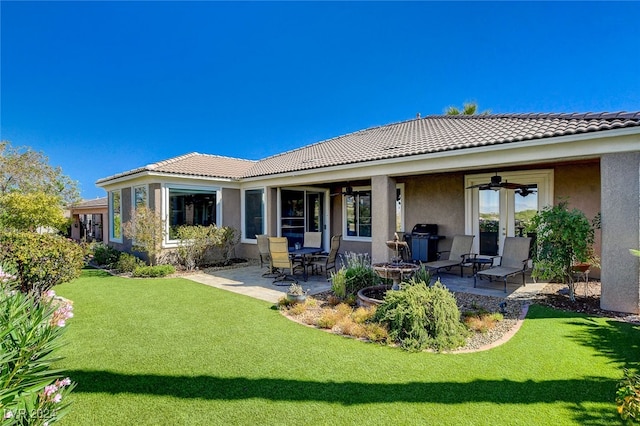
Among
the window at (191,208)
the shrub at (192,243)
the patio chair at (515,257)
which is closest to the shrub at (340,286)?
the patio chair at (515,257)

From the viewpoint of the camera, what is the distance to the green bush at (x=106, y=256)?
14.3 metres

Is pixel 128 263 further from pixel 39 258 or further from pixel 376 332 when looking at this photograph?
pixel 376 332

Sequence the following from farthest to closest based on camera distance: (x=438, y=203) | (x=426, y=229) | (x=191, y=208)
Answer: (x=191, y=208), (x=438, y=203), (x=426, y=229)

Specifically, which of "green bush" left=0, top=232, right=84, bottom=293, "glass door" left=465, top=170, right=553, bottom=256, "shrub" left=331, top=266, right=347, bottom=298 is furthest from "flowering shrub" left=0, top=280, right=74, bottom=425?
"glass door" left=465, top=170, right=553, bottom=256

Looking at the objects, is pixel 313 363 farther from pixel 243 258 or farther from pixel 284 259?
pixel 243 258

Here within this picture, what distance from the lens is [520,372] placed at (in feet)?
14.4

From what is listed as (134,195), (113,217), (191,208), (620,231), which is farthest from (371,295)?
(113,217)

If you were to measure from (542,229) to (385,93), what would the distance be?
1835 centimetres

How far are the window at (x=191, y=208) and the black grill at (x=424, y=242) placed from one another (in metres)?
8.69

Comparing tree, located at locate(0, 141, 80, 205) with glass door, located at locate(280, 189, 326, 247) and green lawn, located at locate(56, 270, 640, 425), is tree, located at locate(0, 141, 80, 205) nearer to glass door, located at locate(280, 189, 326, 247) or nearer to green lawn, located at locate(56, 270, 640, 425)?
glass door, located at locate(280, 189, 326, 247)

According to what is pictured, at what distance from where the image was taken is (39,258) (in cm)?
701

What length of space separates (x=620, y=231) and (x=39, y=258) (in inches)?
480

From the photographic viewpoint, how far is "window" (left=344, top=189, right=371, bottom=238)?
1512cm

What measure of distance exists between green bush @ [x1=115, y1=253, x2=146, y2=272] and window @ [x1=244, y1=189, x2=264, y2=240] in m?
4.61
